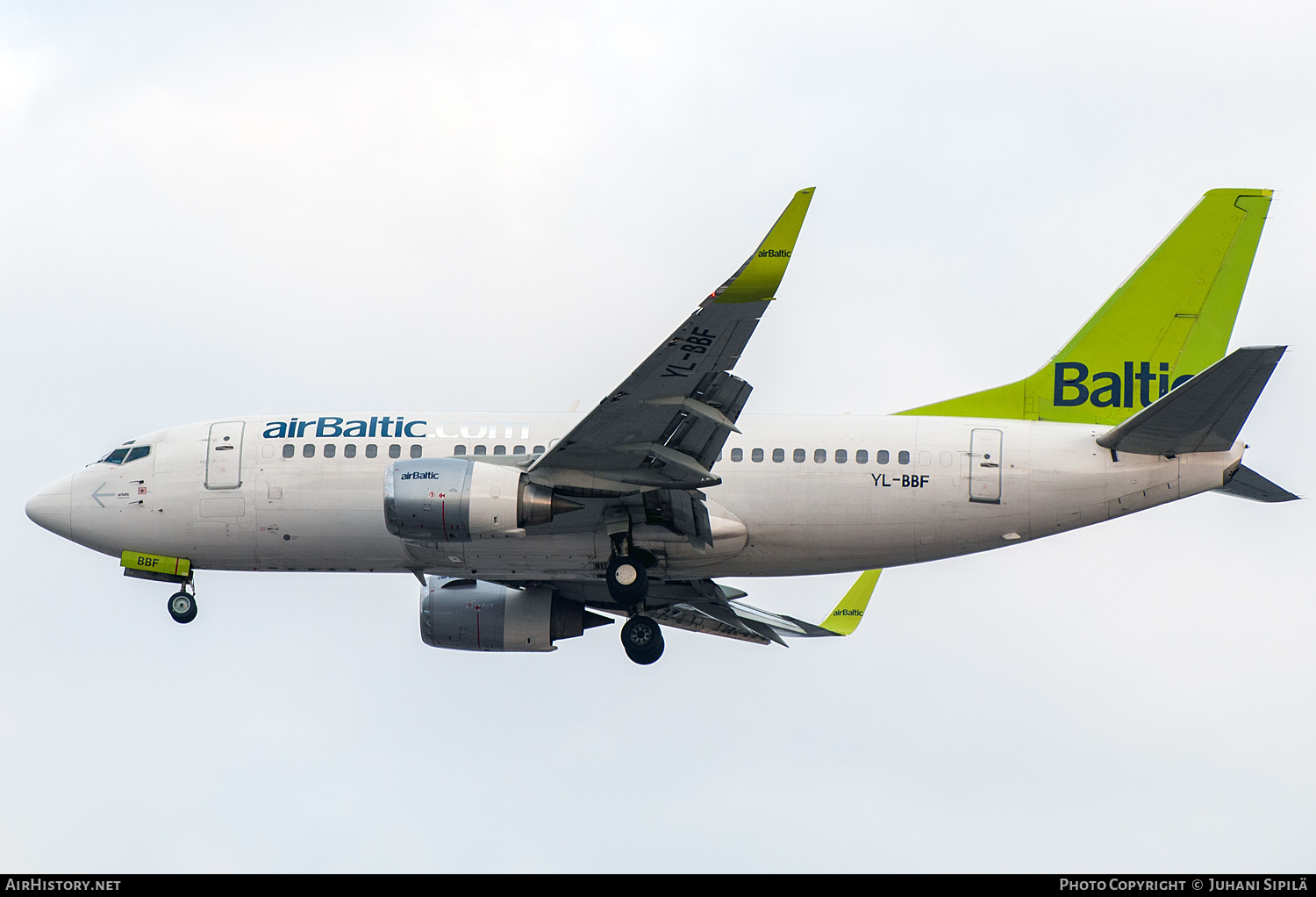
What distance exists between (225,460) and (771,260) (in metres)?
14.5

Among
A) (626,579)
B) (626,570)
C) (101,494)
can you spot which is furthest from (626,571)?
(101,494)

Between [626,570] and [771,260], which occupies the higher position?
[771,260]

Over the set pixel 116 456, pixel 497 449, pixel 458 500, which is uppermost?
pixel 116 456

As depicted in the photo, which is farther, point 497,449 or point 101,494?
point 101,494

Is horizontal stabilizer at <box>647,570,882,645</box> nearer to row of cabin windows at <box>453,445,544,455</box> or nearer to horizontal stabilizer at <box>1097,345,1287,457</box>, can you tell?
row of cabin windows at <box>453,445,544,455</box>

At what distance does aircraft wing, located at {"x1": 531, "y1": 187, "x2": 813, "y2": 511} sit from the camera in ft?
97.4

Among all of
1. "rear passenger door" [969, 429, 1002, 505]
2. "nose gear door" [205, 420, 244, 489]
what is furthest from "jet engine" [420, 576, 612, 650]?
"rear passenger door" [969, 429, 1002, 505]

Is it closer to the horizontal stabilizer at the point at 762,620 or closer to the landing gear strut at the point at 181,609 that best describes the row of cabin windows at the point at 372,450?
the landing gear strut at the point at 181,609

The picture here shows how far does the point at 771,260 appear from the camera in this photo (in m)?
29.4

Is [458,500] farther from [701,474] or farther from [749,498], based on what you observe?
[749,498]

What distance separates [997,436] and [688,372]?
7.89m

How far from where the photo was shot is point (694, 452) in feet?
112

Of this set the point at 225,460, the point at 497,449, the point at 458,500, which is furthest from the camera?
the point at 225,460

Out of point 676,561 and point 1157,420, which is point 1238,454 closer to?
point 1157,420
